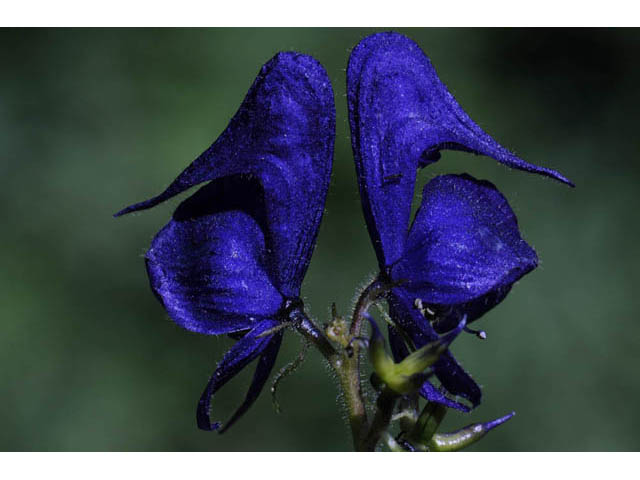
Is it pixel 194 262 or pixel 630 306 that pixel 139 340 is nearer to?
pixel 630 306

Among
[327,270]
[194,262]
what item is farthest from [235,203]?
[327,270]

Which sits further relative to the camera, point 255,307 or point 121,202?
point 121,202

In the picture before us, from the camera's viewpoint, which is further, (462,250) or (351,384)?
(462,250)

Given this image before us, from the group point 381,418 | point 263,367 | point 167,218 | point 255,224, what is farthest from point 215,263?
point 167,218

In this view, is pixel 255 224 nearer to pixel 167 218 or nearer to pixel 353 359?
pixel 353 359

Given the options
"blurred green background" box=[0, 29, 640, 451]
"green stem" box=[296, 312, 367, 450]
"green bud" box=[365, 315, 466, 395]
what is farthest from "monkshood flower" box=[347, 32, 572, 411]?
"blurred green background" box=[0, 29, 640, 451]

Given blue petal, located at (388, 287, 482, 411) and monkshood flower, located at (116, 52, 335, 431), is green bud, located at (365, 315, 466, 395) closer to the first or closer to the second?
blue petal, located at (388, 287, 482, 411)
